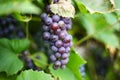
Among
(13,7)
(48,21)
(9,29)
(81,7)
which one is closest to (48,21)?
(48,21)

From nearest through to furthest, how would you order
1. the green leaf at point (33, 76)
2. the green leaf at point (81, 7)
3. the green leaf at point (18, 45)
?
the green leaf at point (33, 76) < the green leaf at point (81, 7) < the green leaf at point (18, 45)

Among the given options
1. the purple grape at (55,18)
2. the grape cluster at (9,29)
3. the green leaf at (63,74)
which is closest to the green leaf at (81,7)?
the purple grape at (55,18)

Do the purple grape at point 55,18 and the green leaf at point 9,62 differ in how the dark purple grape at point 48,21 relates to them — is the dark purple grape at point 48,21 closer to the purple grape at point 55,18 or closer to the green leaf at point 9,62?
the purple grape at point 55,18

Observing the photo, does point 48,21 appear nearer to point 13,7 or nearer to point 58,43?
point 58,43

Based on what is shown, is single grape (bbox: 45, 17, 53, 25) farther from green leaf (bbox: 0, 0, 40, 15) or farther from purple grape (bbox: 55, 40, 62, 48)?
green leaf (bbox: 0, 0, 40, 15)

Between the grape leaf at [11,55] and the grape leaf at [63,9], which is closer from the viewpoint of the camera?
the grape leaf at [63,9]

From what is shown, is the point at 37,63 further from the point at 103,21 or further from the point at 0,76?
the point at 103,21

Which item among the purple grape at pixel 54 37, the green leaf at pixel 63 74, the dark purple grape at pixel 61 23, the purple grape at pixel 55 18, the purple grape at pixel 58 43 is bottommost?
the green leaf at pixel 63 74
